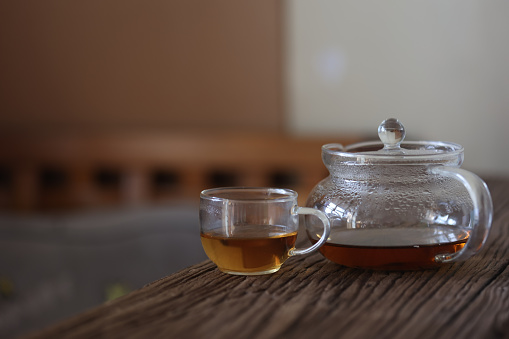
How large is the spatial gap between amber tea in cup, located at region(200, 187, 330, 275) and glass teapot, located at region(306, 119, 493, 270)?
0.03 m

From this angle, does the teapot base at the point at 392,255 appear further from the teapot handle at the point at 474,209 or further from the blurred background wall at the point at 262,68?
the blurred background wall at the point at 262,68

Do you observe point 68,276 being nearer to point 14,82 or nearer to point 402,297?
point 14,82

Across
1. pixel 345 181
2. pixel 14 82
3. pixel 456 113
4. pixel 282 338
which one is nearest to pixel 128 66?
pixel 14 82

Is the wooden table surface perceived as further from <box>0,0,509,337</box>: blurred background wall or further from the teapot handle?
<box>0,0,509,337</box>: blurred background wall

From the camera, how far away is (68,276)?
163 centimetres

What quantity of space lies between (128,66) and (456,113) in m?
0.97

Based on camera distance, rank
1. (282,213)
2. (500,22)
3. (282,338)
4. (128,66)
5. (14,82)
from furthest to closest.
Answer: (14,82)
(128,66)
(500,22)
(282,213)
(282,338)

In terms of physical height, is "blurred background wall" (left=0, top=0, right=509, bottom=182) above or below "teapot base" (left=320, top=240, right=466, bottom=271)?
above

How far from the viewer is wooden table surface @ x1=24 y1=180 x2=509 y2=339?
37 centimetres

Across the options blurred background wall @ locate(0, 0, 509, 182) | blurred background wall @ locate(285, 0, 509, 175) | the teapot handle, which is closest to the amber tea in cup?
the teapot handle

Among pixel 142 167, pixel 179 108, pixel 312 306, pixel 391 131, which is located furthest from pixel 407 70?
pixel 312 306

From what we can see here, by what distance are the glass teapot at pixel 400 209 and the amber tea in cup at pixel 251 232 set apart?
0.03 metres

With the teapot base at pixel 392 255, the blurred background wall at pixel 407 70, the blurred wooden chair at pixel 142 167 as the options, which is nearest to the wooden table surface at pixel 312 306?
the teapot base at pixel 392 255

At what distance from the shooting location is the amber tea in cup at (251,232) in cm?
47
